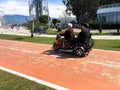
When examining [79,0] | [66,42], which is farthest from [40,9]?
[66,42]

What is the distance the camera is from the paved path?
26.1ft

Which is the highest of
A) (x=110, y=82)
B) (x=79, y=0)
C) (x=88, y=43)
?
(x=79, y=0)

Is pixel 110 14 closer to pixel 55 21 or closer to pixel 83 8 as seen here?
pixel 83 8

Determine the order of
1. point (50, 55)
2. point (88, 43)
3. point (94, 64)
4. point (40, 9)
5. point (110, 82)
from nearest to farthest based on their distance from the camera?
point (110, 82) < point (94, 64) < point (88, 43) < point (50, 55) < point (40, 9)

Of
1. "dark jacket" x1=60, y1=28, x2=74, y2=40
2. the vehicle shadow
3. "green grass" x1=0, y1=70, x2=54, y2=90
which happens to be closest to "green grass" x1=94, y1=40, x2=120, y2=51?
"dark jacket" x1=60, y1=28, x2=74, y2=40

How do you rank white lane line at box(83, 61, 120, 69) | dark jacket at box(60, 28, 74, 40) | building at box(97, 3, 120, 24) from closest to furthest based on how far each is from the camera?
white lane line at box(83, 61, 120, 69), dark jacket at box(60, 28, 74, 40), building at box(97, 3, 120, 24)

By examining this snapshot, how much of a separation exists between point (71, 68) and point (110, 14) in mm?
53556

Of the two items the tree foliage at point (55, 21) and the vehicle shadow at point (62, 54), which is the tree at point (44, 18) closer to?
the tree foliage at point (55, 21)

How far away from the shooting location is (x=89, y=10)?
66250 millimetres

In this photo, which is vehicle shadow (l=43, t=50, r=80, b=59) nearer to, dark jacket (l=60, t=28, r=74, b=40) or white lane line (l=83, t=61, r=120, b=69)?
dark jacket (l=60, t=28, r=74, b=40)

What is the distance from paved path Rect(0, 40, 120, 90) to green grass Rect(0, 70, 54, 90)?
0.67 meters

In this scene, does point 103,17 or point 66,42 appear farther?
point 103,17

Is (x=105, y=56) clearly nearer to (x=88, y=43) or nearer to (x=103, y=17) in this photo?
(x=88, y=43)

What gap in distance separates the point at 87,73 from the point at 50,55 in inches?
167
